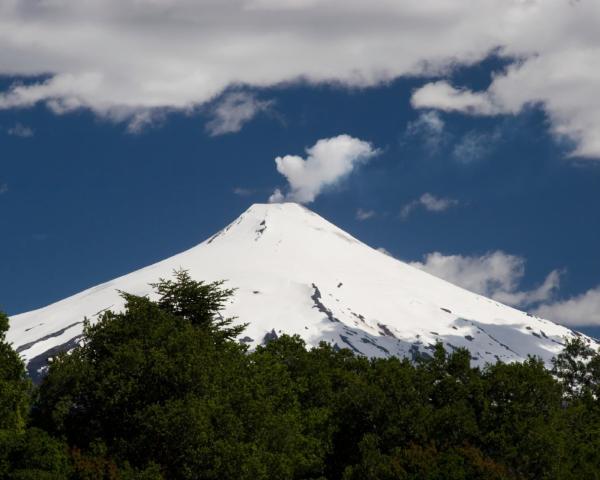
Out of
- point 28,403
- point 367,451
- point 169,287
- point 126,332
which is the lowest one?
point 367,451

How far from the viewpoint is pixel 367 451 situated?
2509 inches

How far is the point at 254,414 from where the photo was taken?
57.5 meters

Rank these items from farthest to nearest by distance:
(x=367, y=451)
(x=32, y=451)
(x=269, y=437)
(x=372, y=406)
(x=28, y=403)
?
(x=372, y=406)
(x=367, y=451)
(x=269, y=437)
(x=28, y=403)
(x=32, y=451)

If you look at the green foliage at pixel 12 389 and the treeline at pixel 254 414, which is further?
the treeline at pixel 254 414

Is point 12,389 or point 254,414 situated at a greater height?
point 12,389

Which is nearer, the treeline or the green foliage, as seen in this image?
the green foliage

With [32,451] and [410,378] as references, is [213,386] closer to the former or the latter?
[32,451]

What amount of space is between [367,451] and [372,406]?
478cm

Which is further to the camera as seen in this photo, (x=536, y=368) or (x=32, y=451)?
(x=536, y=368)

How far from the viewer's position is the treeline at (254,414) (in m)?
52.6

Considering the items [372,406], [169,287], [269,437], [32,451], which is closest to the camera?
[32,451]

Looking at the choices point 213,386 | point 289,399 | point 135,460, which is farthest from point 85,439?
point 289,399

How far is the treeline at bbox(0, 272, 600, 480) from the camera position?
52625mm

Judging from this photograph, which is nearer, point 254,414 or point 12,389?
point 12,389
